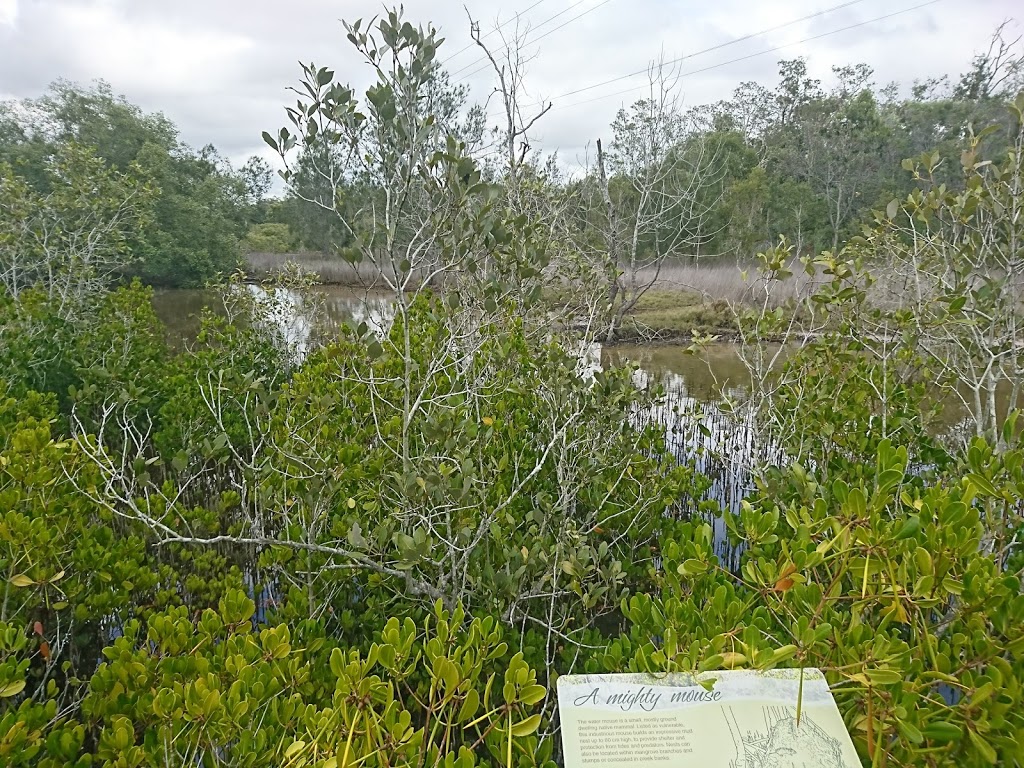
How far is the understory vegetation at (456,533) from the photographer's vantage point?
934mm

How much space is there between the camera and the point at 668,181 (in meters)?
14.1

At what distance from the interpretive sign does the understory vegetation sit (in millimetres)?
45

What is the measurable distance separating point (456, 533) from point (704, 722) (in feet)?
4.15

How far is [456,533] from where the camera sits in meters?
2.04

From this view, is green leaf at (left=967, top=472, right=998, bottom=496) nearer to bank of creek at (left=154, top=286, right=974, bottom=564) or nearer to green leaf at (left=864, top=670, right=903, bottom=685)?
green leaf at (left=864, top=670, right=903, bottom=685)

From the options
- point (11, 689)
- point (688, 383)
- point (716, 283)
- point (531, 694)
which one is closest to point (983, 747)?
point (531, 694)

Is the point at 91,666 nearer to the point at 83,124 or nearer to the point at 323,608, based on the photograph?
the point at 323,608

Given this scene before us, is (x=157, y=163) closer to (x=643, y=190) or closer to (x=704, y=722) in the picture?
(x=643, y=190)

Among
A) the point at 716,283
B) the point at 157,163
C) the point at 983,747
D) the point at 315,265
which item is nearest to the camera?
the point at 983,747

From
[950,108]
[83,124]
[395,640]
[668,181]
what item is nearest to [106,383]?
[395,640]

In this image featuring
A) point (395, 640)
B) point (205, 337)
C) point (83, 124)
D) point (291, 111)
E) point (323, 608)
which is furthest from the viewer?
point (83, 124)

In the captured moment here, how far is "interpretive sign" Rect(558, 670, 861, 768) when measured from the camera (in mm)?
826

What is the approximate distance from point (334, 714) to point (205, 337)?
441 cm

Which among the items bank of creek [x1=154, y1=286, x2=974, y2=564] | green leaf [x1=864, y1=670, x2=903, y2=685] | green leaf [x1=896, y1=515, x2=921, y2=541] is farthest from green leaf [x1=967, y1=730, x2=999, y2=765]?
bank of creek [x1=154, y1=286, x2=974, y2=564]
